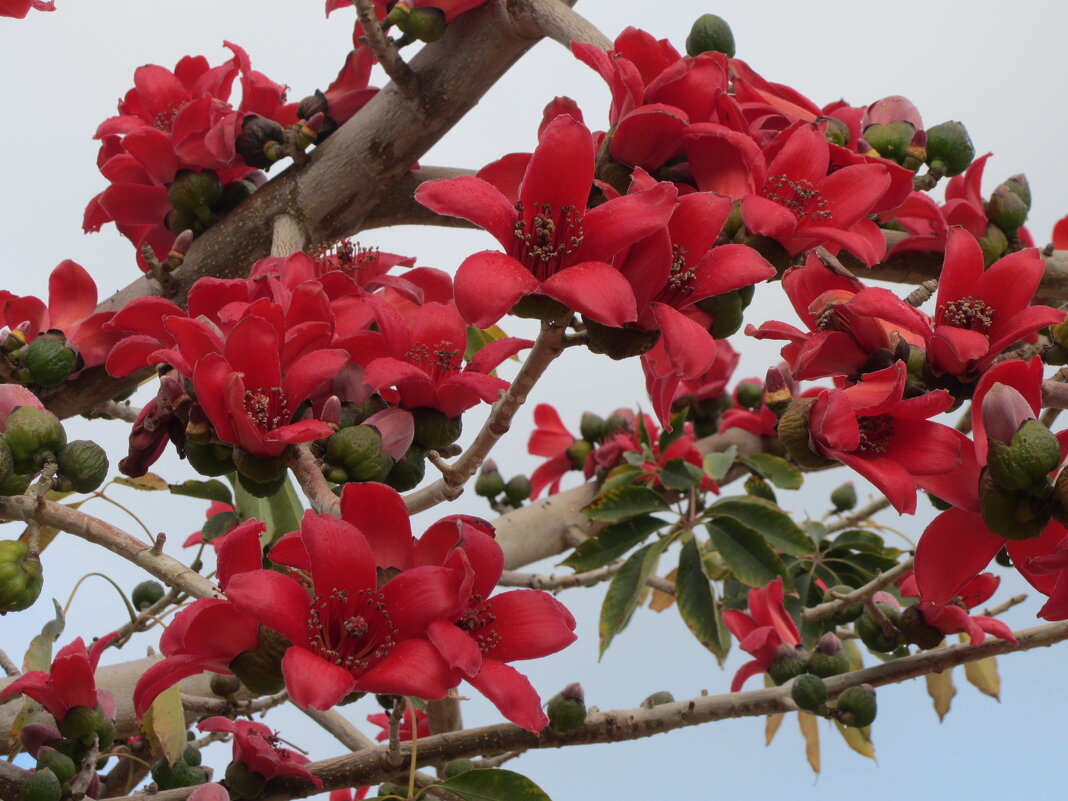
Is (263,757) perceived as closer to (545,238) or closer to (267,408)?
(267,408)

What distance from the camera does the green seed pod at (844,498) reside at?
8.73ft

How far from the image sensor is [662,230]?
31.1 inches

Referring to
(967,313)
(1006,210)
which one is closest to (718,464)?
(1006,210)

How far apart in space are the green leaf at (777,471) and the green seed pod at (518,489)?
56 cm

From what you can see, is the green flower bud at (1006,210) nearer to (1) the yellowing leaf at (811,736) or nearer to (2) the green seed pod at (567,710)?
(2) the green seed pod at (567,710)

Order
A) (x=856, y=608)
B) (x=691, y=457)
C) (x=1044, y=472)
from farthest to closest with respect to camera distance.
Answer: (x=691, y=457)
(x=856, y=608)
(x=1044, y=472)

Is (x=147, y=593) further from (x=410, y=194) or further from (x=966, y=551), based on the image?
(x=966, y=551)

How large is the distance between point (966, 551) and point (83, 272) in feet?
3.77

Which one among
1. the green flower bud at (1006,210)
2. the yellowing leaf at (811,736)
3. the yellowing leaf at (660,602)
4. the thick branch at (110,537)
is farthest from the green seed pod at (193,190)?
the yellowing leaf at (660,602)

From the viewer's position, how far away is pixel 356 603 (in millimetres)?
774

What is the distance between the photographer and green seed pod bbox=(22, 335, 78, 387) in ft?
4.31

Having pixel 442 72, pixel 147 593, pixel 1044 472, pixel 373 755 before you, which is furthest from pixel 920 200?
pixel 147 593

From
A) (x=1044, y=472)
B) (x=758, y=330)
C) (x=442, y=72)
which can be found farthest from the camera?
(x=442, y=72)

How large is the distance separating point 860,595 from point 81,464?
1.05 m
